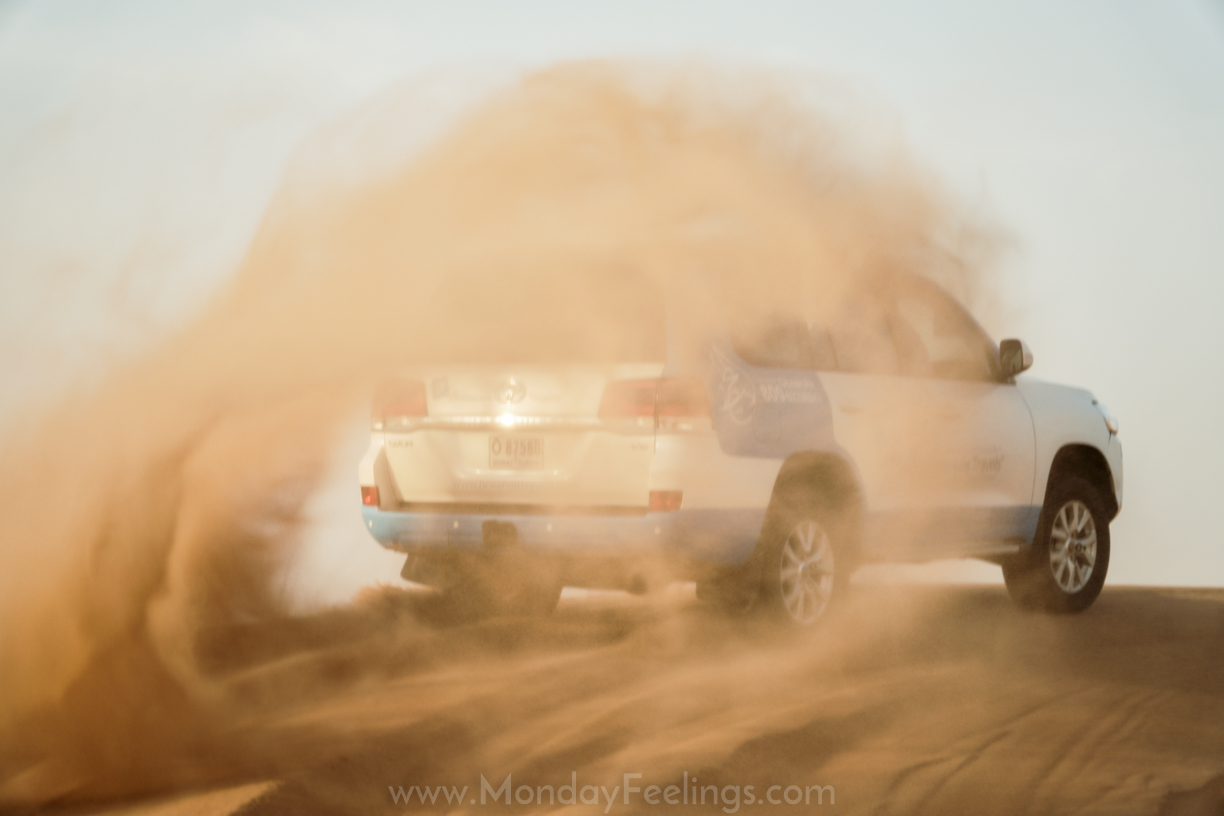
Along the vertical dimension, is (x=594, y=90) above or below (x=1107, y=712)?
above

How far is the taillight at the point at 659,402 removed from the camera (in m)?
6.34

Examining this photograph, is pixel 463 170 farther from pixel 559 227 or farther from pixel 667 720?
pixel 667 720

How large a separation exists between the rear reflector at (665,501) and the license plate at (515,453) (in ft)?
1.97

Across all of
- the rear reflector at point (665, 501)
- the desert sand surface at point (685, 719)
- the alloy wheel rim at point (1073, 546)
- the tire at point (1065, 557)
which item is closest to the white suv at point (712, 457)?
the rear reflector at point (665, 501)

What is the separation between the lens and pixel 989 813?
4.20 metres

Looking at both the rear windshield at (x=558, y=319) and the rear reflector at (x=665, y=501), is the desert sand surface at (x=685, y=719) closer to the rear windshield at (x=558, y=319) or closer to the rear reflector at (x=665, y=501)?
the rear reflector at (x=665, y=501)

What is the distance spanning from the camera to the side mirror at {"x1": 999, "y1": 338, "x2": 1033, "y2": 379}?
836 cm

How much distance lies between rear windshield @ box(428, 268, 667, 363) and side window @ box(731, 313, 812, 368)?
52 centimetres

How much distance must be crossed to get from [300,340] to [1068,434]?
5.21m

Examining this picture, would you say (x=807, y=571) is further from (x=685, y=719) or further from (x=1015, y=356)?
(x=1015, y=356)

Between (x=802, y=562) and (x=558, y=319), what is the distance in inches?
73.4

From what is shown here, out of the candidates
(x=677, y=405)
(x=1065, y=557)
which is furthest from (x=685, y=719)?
(x=1065, y=557)

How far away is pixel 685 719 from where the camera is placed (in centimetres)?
533

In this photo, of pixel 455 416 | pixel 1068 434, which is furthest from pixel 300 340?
pixel 1068 434
